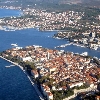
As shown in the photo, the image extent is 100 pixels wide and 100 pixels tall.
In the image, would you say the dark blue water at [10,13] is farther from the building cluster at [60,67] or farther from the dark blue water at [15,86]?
the dark blue water at [15,86]

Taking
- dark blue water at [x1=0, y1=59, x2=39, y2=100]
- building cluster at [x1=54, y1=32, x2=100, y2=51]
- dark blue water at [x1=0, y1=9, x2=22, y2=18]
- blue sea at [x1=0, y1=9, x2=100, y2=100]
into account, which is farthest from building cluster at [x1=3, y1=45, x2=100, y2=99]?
dark blue water at [x1=0, y1=9, x2=22, y2=18]

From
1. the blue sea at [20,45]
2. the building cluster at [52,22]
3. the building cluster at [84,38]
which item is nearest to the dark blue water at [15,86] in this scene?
the blue sea at [20,45]

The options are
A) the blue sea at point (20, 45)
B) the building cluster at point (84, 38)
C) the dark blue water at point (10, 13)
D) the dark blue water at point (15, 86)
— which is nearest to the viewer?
the dark blue water at point (15, 86)

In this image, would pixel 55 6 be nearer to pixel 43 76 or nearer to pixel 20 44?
pixel 20 44

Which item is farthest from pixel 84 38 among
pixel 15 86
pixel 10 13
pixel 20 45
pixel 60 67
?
pixel 10 13

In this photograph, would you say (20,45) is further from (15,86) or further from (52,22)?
(52,22)

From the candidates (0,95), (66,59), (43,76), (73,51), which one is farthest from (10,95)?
(73,51)
